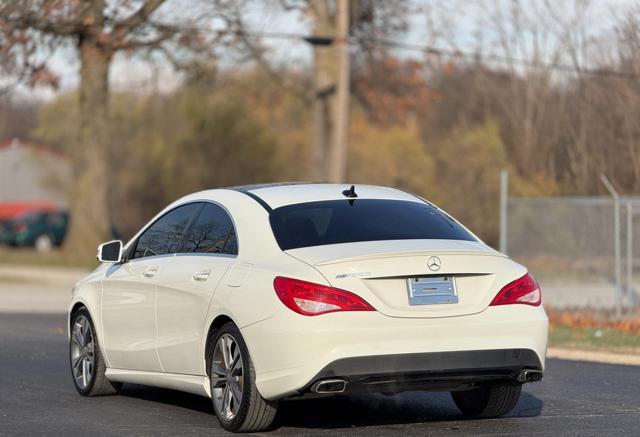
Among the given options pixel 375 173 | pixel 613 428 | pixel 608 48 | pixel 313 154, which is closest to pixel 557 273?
pixel 608 48

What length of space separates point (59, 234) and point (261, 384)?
54.1 meters

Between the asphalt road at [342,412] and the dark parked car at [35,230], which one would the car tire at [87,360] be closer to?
the asphalt road at [342,412]

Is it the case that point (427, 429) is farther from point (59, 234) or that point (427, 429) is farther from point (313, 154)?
point (59, 234)

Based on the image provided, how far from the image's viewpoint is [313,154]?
125ft

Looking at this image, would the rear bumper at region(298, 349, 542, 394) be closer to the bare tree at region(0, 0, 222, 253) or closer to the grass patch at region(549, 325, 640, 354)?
the grass patch at region(549, 325, 640, 354)

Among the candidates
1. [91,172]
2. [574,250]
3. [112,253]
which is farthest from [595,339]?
[91,172]

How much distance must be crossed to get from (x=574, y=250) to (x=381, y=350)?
42.5 feet

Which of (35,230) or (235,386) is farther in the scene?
(35,230)

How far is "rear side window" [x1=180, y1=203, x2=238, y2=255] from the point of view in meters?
8.88

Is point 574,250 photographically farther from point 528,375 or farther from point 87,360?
point 528,375

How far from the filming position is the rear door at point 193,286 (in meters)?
8.76

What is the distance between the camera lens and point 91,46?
105ft

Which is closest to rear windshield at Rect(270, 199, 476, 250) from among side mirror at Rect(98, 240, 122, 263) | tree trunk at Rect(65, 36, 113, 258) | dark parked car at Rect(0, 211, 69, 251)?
side mirror at Rect(98, 240, 122, 263)

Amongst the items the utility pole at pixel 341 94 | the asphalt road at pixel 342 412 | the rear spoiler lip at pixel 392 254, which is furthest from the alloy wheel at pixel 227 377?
the utility pole at pixel 341 94
